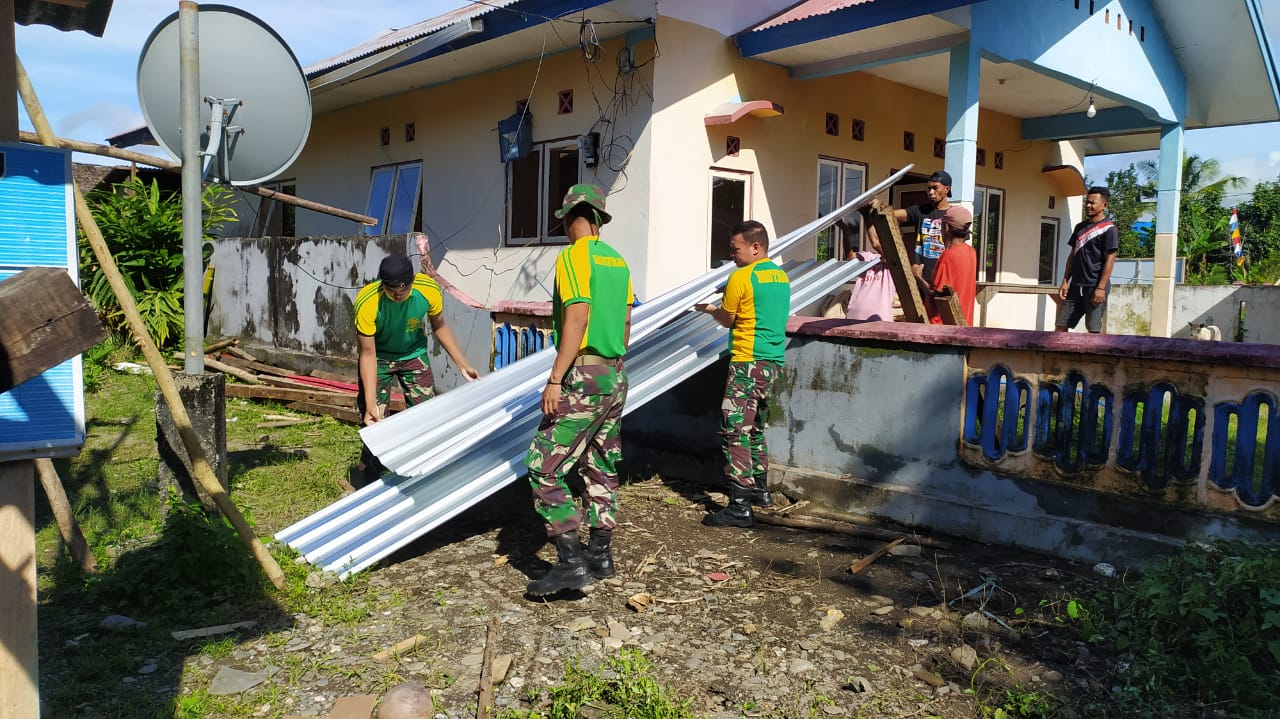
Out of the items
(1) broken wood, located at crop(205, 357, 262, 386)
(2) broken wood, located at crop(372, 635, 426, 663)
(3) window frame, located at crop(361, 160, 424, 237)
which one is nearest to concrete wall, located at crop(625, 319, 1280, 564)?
(2) broken wood, located at crop(372, 635, 426, 663)

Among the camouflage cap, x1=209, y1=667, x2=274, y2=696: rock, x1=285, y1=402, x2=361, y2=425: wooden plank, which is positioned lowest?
x1=209, y1=667, x2=274, y2=696: rock

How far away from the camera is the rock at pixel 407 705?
118 inches

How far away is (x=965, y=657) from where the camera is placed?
3.45 metres

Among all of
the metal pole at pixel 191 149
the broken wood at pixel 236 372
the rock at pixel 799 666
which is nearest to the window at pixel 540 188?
the broken wood at pixel 236 372

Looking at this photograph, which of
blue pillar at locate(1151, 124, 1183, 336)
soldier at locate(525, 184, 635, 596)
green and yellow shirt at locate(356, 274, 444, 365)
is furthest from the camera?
blue pillar at locate(1151, 124, 1183, 336)

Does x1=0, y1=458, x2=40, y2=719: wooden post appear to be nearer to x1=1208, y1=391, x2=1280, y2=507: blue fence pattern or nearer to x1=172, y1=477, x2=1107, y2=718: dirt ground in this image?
x1=172, y1=477, x2=1107, y2=718: dirt ground

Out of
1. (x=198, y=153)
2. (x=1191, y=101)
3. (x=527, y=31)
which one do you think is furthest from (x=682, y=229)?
(x=1191, y=101)

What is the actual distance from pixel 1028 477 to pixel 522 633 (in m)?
2.84

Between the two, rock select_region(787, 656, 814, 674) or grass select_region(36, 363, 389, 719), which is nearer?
grass select_region(36, 363, 389, 719)

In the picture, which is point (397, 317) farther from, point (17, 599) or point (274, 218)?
point (274, 218)

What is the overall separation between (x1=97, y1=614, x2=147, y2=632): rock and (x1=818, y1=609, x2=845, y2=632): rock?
9.58 ft

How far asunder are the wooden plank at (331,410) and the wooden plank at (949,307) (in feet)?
17.6

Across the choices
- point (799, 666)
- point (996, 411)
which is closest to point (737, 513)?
point (996, 411)

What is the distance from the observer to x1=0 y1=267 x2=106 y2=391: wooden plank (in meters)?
1.45
